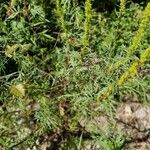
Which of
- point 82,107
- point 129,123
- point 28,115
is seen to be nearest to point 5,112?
point 28,115

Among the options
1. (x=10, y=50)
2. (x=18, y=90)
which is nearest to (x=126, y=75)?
(x=18, y=90)

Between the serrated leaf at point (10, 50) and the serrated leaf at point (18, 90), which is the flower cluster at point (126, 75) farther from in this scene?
the serrated leaf at point (10, 50)

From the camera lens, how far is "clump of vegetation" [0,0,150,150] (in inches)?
118

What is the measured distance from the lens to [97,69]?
309cm

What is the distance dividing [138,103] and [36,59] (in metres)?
1.07

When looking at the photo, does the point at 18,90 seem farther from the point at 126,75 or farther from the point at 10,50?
the point at 126,75

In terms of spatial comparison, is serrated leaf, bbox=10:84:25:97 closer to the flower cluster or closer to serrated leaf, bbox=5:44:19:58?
serrated leaf, bbox=5:44:19:58

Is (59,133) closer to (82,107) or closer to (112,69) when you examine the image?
(82,107)

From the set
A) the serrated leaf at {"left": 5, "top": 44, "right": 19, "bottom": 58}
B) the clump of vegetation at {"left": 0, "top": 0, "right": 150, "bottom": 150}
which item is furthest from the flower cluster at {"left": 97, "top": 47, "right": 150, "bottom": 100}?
the serrated leaf at {"left": 5, "top": 44, "right": 19, "bottom": 58}

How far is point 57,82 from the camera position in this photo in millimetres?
3191

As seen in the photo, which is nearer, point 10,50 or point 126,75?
point 126,75

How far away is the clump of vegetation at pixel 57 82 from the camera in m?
3.00

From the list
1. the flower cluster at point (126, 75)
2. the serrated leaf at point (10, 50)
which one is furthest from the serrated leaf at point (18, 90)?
the flower cluster at point (126, 75)

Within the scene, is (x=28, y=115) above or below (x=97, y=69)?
below
